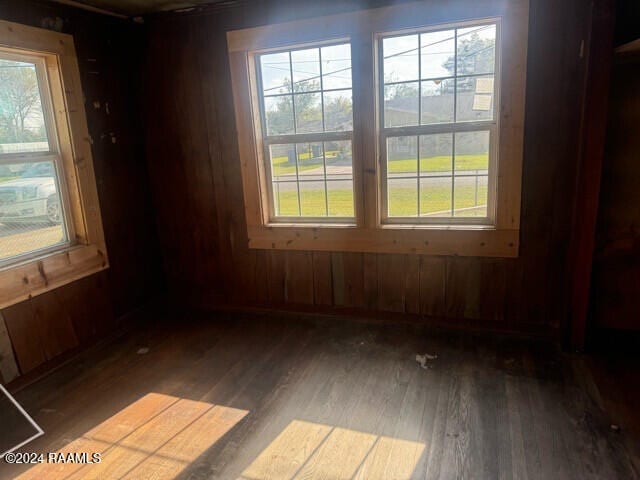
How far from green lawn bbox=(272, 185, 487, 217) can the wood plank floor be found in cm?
92

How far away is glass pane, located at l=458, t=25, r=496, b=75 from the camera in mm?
2570

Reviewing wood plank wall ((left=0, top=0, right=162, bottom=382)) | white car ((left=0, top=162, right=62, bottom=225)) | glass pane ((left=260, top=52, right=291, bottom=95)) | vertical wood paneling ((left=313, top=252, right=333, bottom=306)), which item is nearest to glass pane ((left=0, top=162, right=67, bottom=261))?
white car ((left=0, top=162, right=62, bottom=225))

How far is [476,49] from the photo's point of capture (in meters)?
2.61

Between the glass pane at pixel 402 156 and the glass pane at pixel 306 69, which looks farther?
the glass pane at pixel 306 69

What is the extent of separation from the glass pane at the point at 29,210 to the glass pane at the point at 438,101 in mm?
2626

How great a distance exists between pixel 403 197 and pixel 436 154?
1.24 feet

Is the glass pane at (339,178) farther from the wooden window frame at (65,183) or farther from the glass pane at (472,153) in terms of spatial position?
the wooden window frame at (65,183)

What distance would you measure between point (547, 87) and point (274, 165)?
197 cm

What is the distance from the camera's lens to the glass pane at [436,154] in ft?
9.11

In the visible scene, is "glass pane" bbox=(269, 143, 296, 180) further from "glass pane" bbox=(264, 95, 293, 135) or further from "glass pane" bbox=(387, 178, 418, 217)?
"glass pane" bbox=(387, 178, 418, 217)

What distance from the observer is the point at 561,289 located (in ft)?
8.94

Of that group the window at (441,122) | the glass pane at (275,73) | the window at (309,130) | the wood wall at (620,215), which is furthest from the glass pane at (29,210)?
the wood wall at (620,215)

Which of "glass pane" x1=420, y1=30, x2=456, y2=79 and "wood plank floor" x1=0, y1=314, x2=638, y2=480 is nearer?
"wood plank floor" x1=0, y1=314, x2=638, y2=480

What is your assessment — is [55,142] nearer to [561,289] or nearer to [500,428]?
[500,428]
